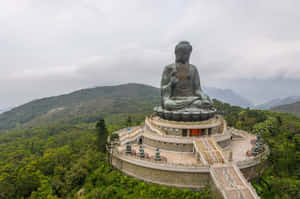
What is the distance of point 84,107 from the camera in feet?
304

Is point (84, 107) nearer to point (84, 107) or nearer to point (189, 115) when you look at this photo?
point (84, 107)

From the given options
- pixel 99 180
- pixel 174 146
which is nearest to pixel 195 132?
pixel 174 146

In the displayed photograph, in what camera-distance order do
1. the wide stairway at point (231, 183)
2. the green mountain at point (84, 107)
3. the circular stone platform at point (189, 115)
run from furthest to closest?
the green mountain at point (84, 107), the circular stone platform at point (189, 115), the wide stairway at point (231, 183)

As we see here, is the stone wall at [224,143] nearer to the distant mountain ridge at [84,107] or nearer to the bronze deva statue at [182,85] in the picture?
the bronze deva statue at [182,85]

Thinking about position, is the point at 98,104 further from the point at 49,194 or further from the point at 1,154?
the point at 49,194

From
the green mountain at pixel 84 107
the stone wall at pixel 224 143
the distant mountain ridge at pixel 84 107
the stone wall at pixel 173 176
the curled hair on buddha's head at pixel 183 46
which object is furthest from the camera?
the distant mountain ridge at pixel 84 107

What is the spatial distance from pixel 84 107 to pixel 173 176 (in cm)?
8699

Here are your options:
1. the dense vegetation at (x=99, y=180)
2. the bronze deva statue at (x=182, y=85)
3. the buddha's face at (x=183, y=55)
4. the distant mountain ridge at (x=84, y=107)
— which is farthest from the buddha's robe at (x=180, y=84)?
the distant mountain ridge at (x=84, y=107)

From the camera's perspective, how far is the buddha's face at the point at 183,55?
20986 millimetres

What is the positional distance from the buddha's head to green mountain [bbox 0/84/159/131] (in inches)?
1540

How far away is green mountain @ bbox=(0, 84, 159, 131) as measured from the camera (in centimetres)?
7808

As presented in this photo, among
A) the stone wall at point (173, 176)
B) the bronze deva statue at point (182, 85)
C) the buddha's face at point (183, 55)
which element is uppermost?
the buddha's face at point (183, 55)

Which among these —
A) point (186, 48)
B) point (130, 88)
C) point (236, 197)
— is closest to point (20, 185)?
point (236, 197)

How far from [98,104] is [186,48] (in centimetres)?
8148
